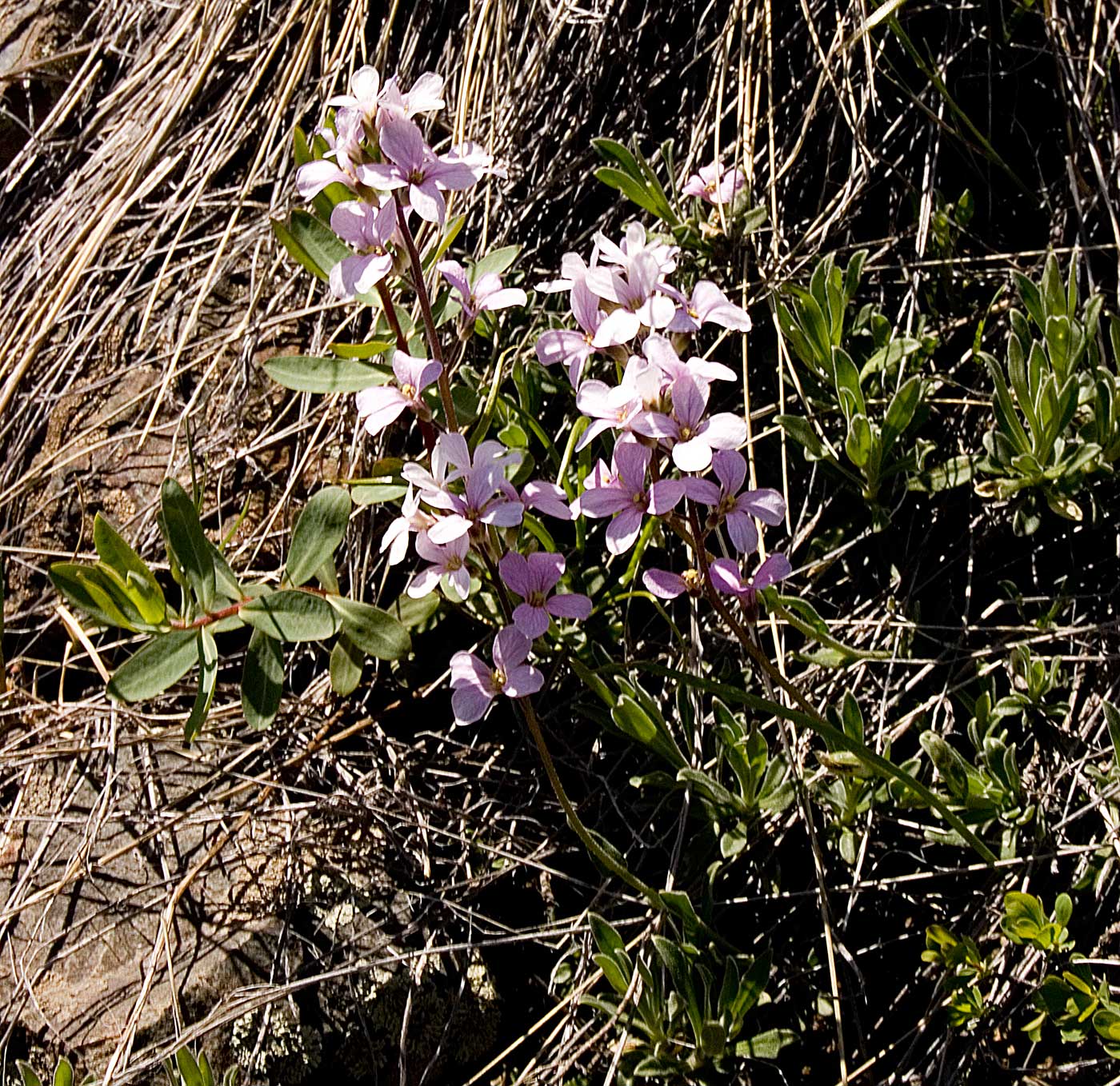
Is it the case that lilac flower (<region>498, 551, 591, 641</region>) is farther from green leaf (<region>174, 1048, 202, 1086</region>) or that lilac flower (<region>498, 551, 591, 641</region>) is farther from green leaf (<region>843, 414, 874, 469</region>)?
green leaf (<region>174, 1048, 202, 1086</region>)

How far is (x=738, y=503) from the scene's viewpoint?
5.24ft

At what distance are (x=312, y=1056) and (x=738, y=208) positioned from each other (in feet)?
6.20

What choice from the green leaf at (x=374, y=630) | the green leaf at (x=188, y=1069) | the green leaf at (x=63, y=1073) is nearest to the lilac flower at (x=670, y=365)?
the green leaf at (x=374, y=630)

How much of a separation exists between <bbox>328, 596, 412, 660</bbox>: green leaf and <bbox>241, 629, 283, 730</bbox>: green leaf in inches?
→ 5.3

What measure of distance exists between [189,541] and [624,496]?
2.42ft

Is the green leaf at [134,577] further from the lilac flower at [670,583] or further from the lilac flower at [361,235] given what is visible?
the lilac flower at [670,583]

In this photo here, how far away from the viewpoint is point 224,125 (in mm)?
2930

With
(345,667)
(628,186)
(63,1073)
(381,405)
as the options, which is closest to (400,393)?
Result: (381,405)

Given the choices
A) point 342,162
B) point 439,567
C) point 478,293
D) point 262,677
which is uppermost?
point 342,162

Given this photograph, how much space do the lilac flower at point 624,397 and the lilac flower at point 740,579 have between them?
27 centimetres

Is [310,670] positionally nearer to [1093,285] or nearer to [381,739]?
[381,739]

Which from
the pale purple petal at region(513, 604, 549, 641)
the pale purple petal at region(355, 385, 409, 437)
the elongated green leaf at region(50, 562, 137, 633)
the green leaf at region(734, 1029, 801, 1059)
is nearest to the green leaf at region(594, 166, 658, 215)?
the pale purple petal at region(355, 385, 409, 437)

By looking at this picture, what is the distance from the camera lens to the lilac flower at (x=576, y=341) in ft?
5.26

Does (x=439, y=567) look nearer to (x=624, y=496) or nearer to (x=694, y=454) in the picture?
(x=624, y=496)
